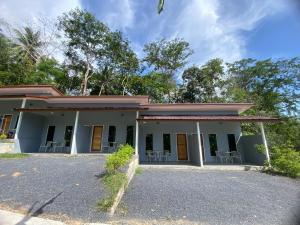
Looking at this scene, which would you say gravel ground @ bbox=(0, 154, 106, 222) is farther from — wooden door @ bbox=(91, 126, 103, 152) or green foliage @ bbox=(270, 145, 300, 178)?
green foliage @ bbox=(270, 145, 300, 178)

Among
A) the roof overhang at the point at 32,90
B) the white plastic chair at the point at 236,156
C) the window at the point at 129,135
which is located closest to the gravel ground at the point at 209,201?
the white plastic chair at the point at 236,156

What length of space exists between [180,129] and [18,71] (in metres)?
23.0

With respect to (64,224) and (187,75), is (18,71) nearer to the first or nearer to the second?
(187,75)

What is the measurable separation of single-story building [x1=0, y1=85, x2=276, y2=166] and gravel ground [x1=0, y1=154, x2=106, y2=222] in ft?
17.2

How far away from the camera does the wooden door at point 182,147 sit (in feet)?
44.3

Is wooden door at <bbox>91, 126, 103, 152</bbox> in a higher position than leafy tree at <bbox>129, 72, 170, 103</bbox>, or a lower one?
lower

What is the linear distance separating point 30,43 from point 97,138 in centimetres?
2423

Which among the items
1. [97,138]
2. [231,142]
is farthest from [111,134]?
[231,142]

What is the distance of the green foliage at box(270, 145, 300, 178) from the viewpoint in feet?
30.5

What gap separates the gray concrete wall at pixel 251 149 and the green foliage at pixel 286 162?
0.92m

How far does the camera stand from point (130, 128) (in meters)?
13.9

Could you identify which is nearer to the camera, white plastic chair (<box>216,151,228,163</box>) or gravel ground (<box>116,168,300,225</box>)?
gravel ground (<box>116,168,300,225</box>)

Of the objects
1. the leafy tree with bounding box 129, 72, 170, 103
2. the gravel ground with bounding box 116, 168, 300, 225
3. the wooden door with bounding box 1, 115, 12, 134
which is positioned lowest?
the gravel ground with bounding box 116, 168, 300, 225

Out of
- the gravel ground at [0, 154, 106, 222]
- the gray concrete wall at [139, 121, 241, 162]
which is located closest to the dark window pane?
the gray concrete wall at [139, 121, 241, 162]
